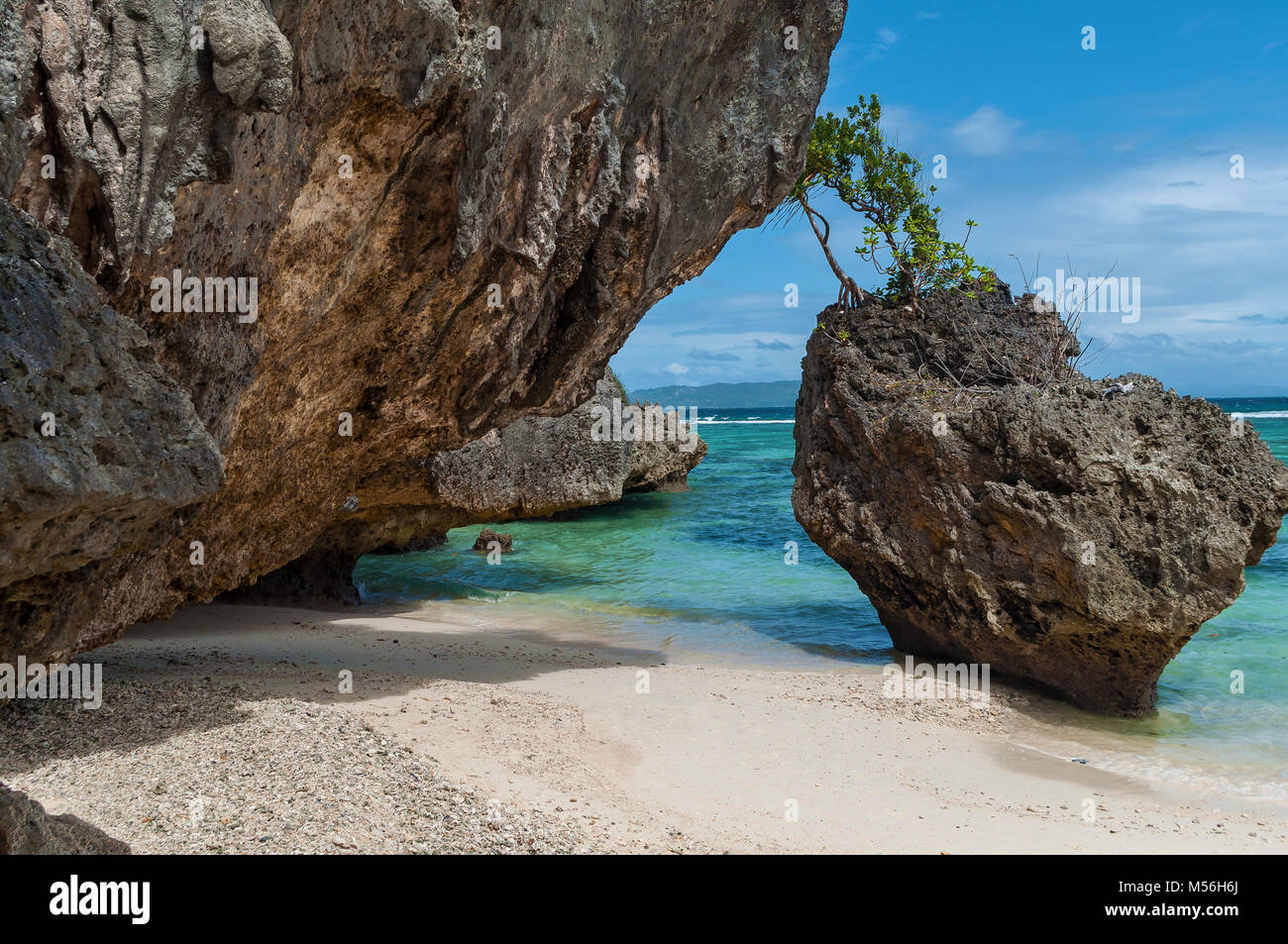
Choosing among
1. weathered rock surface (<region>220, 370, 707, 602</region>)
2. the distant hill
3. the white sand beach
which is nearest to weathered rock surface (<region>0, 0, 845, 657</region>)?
the white sand beach

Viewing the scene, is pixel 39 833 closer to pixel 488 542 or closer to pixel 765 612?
pixel 765 612

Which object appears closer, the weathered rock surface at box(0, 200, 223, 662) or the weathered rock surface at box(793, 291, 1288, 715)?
the weathered rock surface at box(0, 200, 223, 662)

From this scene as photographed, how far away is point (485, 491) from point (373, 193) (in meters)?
6.68

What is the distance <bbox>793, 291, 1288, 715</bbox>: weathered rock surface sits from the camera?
26.1ft

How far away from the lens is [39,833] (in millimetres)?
2941

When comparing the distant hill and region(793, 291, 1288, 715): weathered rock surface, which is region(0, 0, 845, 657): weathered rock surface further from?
the distant hill

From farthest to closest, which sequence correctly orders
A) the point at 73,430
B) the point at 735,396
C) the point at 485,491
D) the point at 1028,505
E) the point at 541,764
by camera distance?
the point at 735,396
the point at 485,491
the point at 1028,505
the point at 541,764
the point at 73,430

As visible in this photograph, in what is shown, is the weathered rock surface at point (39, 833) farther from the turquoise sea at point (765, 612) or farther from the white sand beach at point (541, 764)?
the turquoise sea at point (765, 612)

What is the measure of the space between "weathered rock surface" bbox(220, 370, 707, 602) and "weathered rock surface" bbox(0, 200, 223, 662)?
6.68 m

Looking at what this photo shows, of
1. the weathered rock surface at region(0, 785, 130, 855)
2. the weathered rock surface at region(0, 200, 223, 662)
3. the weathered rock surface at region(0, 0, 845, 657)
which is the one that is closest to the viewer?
the weathered rock surface at region(0, 200, 223, 662)

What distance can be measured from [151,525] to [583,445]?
997 centimetres

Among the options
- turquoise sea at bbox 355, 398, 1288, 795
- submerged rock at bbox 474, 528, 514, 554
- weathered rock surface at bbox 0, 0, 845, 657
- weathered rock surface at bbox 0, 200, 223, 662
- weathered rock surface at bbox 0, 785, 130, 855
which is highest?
weathered rock surface at bbox 0, 0, 845, 657

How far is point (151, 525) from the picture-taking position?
3240mm

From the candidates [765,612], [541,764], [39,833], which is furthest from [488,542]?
[39,833]
